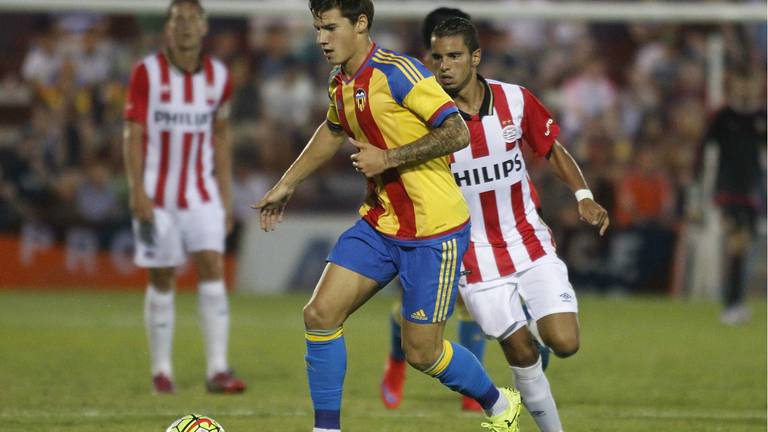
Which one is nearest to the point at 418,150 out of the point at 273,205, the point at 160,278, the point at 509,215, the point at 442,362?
the point at 273,205

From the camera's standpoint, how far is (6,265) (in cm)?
1471

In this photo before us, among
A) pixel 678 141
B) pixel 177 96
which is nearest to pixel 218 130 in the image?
pixel 177 96

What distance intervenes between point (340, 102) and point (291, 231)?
942 cm

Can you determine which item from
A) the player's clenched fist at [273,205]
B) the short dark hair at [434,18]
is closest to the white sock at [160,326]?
the short dark hair at [434,18]

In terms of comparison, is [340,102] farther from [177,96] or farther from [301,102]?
[301,102]

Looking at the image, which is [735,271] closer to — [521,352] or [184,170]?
[184,170]

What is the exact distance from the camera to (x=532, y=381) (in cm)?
600

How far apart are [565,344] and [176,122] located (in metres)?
3.20

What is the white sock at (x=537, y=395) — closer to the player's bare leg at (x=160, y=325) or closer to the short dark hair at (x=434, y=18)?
the short dark hair at (x=434, y=18)

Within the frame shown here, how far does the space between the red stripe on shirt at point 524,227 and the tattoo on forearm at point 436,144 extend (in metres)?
1.10

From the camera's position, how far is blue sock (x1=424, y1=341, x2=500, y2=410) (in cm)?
568

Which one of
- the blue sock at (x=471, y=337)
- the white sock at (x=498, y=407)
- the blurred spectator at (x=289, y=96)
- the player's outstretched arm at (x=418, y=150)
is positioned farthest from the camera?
the blurred spectator at (x=289, y=96)

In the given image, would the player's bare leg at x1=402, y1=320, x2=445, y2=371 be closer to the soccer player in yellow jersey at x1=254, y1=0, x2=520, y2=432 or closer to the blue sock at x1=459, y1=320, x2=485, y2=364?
the soccer player in yellow jersey at x1=254, y1=0, x2=520, y2=432

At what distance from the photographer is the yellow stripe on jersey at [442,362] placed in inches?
223
